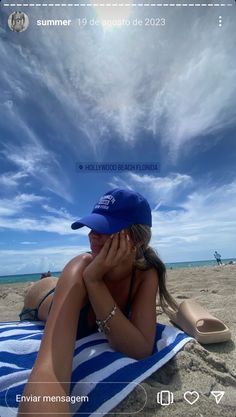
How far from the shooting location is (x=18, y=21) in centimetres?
109

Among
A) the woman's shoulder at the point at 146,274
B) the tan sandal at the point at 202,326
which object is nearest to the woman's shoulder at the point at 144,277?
the woman's shoulder at the point at 146,274

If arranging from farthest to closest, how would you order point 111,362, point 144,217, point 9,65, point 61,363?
1. point 9,65
2. point 144,217
3. point 111,362
4. point 61,363

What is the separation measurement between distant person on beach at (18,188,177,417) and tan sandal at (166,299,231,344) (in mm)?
275

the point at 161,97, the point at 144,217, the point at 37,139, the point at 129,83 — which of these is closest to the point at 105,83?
the point at 129,83

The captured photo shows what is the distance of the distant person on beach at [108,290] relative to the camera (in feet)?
Result: 2.74

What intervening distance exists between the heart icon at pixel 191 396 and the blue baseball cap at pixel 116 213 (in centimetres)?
46

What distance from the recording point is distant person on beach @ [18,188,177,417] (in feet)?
2.74

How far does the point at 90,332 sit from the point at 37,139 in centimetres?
73

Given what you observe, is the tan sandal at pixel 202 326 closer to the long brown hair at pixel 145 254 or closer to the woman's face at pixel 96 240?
the long brown hair at pixel 145 254

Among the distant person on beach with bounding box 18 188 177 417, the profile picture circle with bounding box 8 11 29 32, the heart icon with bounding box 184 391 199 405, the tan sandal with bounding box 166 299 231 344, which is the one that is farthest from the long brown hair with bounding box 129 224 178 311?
the profile picture circle with bounding box 8 11 29 32

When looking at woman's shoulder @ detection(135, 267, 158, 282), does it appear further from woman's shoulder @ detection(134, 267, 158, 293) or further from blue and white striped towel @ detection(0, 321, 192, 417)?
blue and white striped towel @ detection(0, 321, 192, 417)

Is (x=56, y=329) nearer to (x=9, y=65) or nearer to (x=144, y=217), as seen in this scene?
(x=144, y=217)

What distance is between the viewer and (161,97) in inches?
48.6

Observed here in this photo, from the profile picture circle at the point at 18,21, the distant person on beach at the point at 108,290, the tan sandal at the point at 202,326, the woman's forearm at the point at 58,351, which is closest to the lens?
the woman's forearm at the point at 58,351
